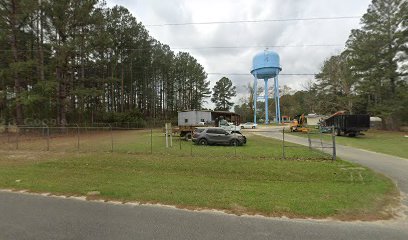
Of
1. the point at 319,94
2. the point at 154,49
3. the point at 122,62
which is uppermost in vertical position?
the point at 154,49

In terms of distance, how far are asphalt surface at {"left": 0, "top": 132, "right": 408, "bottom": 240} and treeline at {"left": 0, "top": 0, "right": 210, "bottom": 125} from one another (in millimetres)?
28752

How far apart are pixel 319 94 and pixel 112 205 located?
2277 inches

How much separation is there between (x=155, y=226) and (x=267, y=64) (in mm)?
55566

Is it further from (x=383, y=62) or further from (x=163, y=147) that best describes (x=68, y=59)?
(x=383, y=62)

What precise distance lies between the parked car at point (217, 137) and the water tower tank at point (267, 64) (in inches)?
1580

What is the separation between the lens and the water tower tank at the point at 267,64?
2208 inches

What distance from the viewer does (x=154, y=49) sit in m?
60.5

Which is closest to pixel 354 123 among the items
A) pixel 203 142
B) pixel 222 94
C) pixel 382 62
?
pixel 382 62

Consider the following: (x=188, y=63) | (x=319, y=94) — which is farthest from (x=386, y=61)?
(x=188, y=63)

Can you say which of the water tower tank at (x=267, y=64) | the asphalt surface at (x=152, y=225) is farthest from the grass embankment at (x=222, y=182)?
the water tower tank at (x=267, y=64)

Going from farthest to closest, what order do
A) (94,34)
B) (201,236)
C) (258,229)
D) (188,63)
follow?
(188,63), (94,34), (258,229), (201,236)

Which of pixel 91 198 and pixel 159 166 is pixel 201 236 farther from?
pixel 159 166

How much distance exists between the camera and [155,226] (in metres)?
4.99

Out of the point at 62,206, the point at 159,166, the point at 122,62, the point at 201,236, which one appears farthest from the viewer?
the point at 122,62
